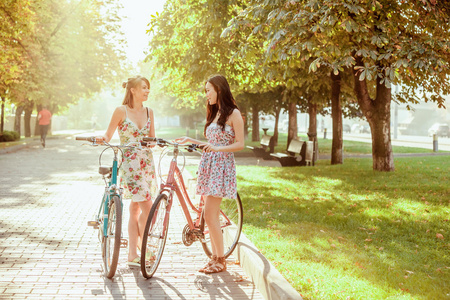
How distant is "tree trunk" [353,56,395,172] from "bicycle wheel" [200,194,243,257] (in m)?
9.50

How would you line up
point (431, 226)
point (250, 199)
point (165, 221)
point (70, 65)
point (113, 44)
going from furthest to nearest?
1. point (113, 44)
2. point (70, 65)
3. point (250, 199)
4. point (431, 226)
5. point (165, 221)

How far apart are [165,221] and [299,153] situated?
47.5 feet

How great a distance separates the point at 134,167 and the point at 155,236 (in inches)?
30.5

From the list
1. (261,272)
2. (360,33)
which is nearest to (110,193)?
(261,272)

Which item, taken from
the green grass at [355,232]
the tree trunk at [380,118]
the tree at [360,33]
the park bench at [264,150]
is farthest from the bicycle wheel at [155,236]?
the park bench at [264,150]

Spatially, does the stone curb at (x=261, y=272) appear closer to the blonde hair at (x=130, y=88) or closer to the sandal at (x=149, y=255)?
the sandal at (x=149, y=255)

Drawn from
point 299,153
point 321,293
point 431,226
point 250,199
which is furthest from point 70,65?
point 321,293

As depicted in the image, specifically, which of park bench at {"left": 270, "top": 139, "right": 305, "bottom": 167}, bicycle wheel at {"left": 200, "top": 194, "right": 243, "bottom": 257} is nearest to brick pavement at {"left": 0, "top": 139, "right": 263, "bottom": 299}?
bicycle wheel at {"left": 200, "top": 194, "right": 243, "bottom": 257}

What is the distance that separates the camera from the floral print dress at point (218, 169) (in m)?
5.73

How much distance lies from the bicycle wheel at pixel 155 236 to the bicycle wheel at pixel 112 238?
28 centimetres

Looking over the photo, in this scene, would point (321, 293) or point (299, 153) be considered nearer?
point (321, 293)

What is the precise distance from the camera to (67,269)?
6137 millimetres

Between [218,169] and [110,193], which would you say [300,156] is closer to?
[218,169]

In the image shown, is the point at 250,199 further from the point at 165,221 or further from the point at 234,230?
the point at 165,221
